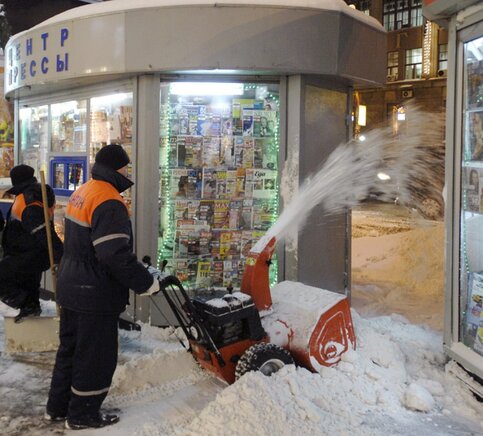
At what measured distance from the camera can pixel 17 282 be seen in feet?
19.4

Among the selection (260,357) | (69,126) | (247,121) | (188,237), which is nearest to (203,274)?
(188,237)

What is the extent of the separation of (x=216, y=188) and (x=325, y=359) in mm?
2780

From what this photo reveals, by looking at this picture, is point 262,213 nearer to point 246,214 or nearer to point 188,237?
point 246,214

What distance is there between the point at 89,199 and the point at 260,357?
5.29 feet

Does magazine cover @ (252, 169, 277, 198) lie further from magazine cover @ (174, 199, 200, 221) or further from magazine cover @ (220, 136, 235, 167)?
magazine cover @ (174, 199, 200, 221)

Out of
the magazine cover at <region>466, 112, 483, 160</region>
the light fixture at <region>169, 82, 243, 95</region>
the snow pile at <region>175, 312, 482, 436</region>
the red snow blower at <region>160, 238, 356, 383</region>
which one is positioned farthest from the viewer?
the light fixture at <region>169, 82, 243, 95</region>

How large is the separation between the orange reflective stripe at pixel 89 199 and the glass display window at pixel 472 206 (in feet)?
8.94

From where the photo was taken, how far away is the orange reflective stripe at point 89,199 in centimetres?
394

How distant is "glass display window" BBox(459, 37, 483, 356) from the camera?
4.67 m

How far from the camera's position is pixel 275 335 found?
15.2 ft

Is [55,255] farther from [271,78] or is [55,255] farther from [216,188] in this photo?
[271,78]

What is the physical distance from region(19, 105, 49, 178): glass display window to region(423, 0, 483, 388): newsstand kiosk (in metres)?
5.64

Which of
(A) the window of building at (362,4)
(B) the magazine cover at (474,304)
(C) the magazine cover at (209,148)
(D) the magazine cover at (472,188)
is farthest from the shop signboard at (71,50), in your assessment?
(A) the window of building at (362,4)

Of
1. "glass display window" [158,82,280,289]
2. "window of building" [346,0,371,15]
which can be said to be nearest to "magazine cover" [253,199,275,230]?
"glass display window" [158,82,280,289]
